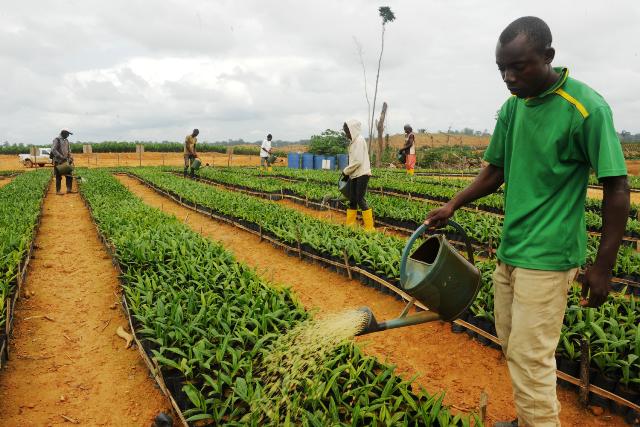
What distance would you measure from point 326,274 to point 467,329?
2184 mm

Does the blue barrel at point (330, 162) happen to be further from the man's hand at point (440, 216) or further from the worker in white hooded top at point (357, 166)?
→ the man's hand at point (440, 216)

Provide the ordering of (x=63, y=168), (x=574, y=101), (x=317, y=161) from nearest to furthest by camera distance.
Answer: (x=574, y=101)
(x=63, y=168)
(x=317, y=161)

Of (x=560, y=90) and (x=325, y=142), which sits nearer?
(x=560, y=90)

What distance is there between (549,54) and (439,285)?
1218 millimetres

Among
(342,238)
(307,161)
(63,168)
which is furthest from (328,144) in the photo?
(342,238)

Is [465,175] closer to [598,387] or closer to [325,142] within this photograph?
[325,142]

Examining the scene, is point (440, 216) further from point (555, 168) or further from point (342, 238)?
point (342, 238)

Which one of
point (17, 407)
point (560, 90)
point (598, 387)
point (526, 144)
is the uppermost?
point (560, 90)

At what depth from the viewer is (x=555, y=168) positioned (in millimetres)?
1882

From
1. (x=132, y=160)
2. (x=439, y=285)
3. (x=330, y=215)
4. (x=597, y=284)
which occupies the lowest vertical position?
(x=330, y=215)

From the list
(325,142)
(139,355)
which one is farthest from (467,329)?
(325,142)

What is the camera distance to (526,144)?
1.99m

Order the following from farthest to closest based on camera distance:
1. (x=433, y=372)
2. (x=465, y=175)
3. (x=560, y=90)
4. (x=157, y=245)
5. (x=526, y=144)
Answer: (x=465, y=175)
(x=157, y=245)
(x=433, y=372)
(x=526, y=144)
(x=560, y=90)

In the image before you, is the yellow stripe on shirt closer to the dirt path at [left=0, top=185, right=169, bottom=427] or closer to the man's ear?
the man's ear
